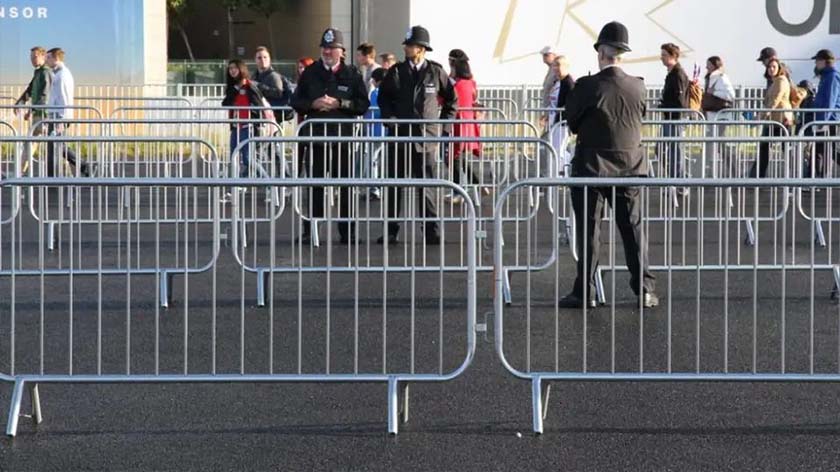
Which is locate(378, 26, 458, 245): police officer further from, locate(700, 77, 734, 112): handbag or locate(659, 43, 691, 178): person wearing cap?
locate(700, 77, 734, 112): handbag

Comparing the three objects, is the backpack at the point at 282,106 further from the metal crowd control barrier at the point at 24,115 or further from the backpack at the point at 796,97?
the backpack at the point at 796,97

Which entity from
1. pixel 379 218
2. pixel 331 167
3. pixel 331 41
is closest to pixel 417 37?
pixel 331 41

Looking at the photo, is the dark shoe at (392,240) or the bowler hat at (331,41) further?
the bowler hat at (331,41)

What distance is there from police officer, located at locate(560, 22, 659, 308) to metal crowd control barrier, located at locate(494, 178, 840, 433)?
16 centimetres

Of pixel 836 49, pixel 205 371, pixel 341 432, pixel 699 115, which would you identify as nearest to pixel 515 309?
pixel 205 371

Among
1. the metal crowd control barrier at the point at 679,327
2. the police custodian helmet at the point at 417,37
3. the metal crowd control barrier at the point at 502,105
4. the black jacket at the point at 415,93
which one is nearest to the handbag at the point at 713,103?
the metal crowd control barrier at the point at 502,105

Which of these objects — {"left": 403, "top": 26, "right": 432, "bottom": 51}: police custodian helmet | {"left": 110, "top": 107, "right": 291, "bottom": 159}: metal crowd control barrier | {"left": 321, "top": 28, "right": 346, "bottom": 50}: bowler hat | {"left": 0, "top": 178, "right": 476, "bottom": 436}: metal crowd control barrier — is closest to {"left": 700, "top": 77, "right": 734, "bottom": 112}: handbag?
{"left": 110, "top": 107, "right": 291, "bottom": 159}: metal crowd control barrier

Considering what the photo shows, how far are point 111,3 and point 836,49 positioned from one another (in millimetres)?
14659

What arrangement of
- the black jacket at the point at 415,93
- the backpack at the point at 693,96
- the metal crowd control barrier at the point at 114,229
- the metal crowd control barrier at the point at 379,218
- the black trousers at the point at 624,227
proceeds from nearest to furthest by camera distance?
1. the black trousers at the point at 624,227
2. the metal crowd control barrier at the point at 379,218
3. the metal crowd control barrier at the point at 114,229
4. the black jacket at the point at 415,93
5. the backpack at the point at 693,96

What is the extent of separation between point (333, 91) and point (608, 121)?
4.46 meters

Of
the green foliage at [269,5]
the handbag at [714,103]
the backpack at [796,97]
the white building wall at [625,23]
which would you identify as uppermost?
the green foliage at [269,5]

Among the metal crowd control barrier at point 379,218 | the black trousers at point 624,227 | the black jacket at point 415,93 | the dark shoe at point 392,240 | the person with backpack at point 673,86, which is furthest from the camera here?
the person with backpack at point 673,86

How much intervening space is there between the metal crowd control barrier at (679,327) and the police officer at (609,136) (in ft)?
0.51

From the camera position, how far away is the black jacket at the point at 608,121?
10805 mm
